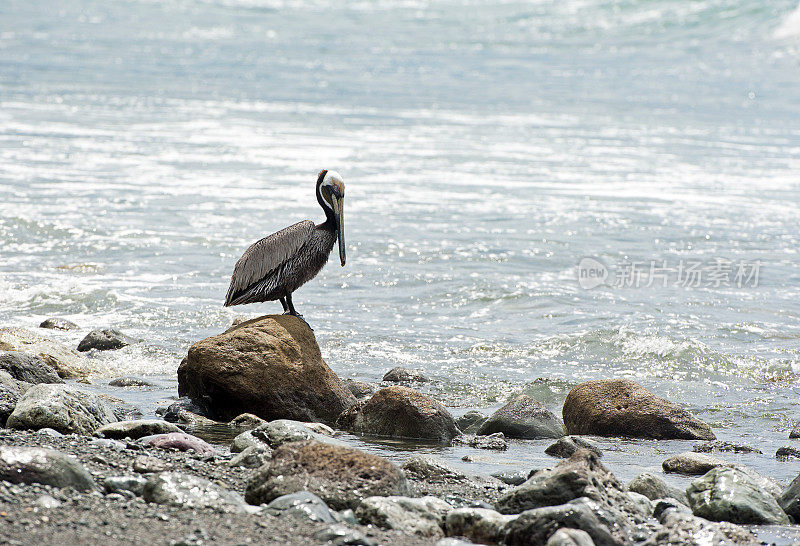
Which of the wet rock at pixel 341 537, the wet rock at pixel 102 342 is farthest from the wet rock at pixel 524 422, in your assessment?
the wet rock at pixel 102 342

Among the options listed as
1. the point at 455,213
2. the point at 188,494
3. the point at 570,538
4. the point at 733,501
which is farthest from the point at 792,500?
the point at 455,213

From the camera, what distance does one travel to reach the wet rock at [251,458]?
6.57 meters

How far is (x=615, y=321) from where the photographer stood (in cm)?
1199

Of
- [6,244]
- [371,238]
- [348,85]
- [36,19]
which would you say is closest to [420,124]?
[348,85]

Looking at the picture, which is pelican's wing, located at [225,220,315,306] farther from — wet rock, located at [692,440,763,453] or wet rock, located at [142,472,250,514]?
wet rock, located at [692,440,763,453]

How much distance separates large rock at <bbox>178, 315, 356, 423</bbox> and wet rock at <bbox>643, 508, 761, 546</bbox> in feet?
11.1

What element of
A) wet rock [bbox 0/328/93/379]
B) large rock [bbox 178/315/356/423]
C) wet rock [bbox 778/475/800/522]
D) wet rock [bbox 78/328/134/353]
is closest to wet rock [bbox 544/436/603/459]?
wet rock [bbox 778/475/800/522]

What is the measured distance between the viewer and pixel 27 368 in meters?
8.61

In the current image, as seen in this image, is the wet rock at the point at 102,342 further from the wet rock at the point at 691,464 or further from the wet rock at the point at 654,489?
the wet rock at the point at 654,489

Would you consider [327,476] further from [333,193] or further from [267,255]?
[333,193]

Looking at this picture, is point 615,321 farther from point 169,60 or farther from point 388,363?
point 169,60

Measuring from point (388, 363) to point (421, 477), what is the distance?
383 cm

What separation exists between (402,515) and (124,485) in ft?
5.01

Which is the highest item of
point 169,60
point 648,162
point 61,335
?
point 169,60
